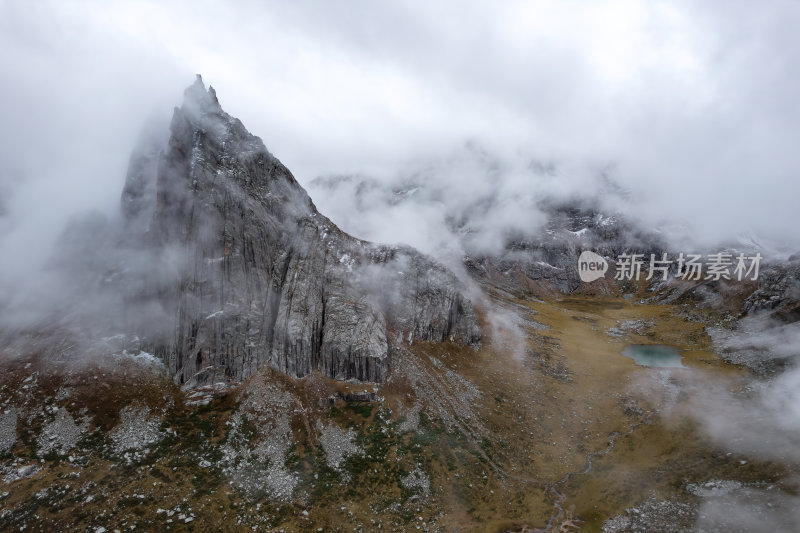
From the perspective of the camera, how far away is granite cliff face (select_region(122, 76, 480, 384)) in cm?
5825

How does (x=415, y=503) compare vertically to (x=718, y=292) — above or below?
below

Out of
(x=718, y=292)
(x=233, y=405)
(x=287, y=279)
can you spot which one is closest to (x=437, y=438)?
(x=233, y=405)

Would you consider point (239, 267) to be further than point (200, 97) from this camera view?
No

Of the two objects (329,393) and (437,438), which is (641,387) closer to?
(437,438)

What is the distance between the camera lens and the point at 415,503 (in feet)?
135

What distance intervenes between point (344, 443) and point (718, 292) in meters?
152

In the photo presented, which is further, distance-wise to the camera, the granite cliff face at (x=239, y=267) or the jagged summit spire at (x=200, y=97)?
the jagged summit spire at (x=200, y=97)

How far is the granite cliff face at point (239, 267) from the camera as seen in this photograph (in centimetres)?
5825

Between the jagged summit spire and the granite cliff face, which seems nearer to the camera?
the granite cliff face

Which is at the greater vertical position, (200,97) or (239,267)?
(200,97)

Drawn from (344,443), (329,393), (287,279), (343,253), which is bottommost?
(344,443)

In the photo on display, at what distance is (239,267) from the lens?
61.2 meters

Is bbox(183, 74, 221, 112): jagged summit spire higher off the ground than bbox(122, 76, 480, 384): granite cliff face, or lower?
higher

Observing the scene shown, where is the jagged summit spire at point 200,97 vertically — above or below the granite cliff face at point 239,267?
above
